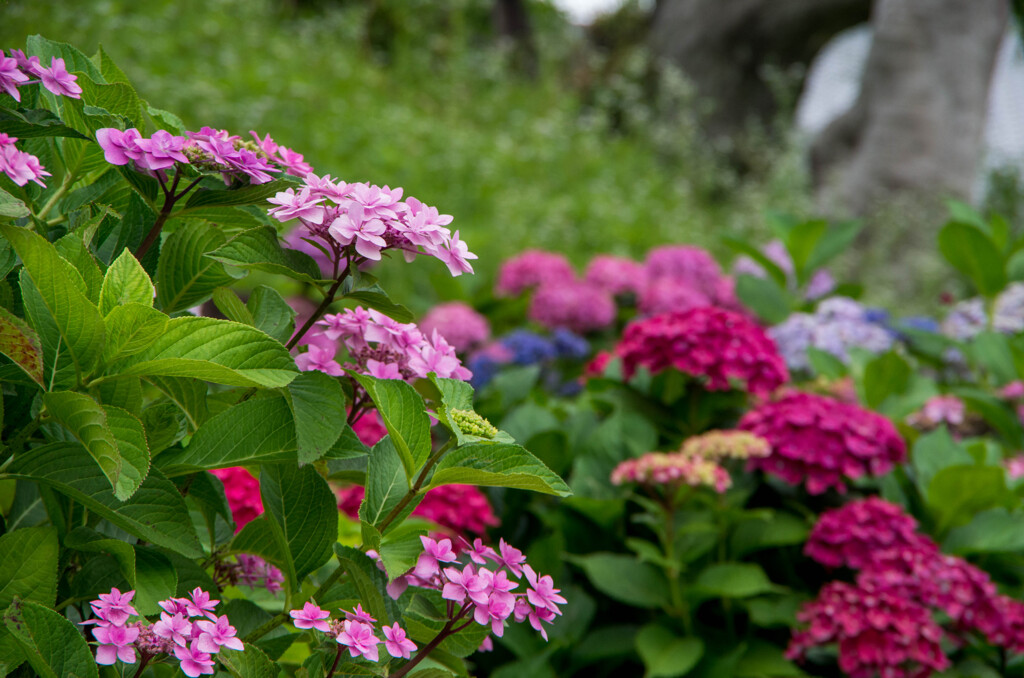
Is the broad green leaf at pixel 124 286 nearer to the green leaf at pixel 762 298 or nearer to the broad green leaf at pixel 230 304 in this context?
the broad green leaf at pixel 230 304

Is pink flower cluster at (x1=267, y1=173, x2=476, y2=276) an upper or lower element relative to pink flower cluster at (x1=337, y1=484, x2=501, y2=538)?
upper

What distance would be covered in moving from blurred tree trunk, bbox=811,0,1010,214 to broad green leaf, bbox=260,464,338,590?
641cm

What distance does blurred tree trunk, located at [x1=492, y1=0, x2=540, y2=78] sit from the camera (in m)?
9.70

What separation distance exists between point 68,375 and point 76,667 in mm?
230

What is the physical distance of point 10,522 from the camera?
0.87 meters

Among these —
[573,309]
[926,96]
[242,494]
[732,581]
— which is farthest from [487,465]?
[926,96]

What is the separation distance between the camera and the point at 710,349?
5.84ft

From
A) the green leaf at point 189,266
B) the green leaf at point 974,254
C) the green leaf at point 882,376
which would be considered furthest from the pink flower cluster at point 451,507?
the green leaf at point 974,254

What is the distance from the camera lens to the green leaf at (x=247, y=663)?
0.65 metres

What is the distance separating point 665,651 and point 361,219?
1160 millimetres

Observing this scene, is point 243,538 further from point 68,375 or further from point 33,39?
point 33,39

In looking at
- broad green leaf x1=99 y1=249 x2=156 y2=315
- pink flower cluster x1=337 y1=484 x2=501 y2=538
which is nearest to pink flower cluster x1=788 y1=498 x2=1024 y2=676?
pink flower cluster x1=337 y1=484 x2=501 y2=538

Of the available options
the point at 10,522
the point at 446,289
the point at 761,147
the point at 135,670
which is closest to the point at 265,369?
the point at 135,670

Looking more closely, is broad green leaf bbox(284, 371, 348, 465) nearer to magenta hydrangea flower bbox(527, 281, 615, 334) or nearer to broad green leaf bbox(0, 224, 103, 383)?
broad green leaf bbox(0, 224, 103, 383)
